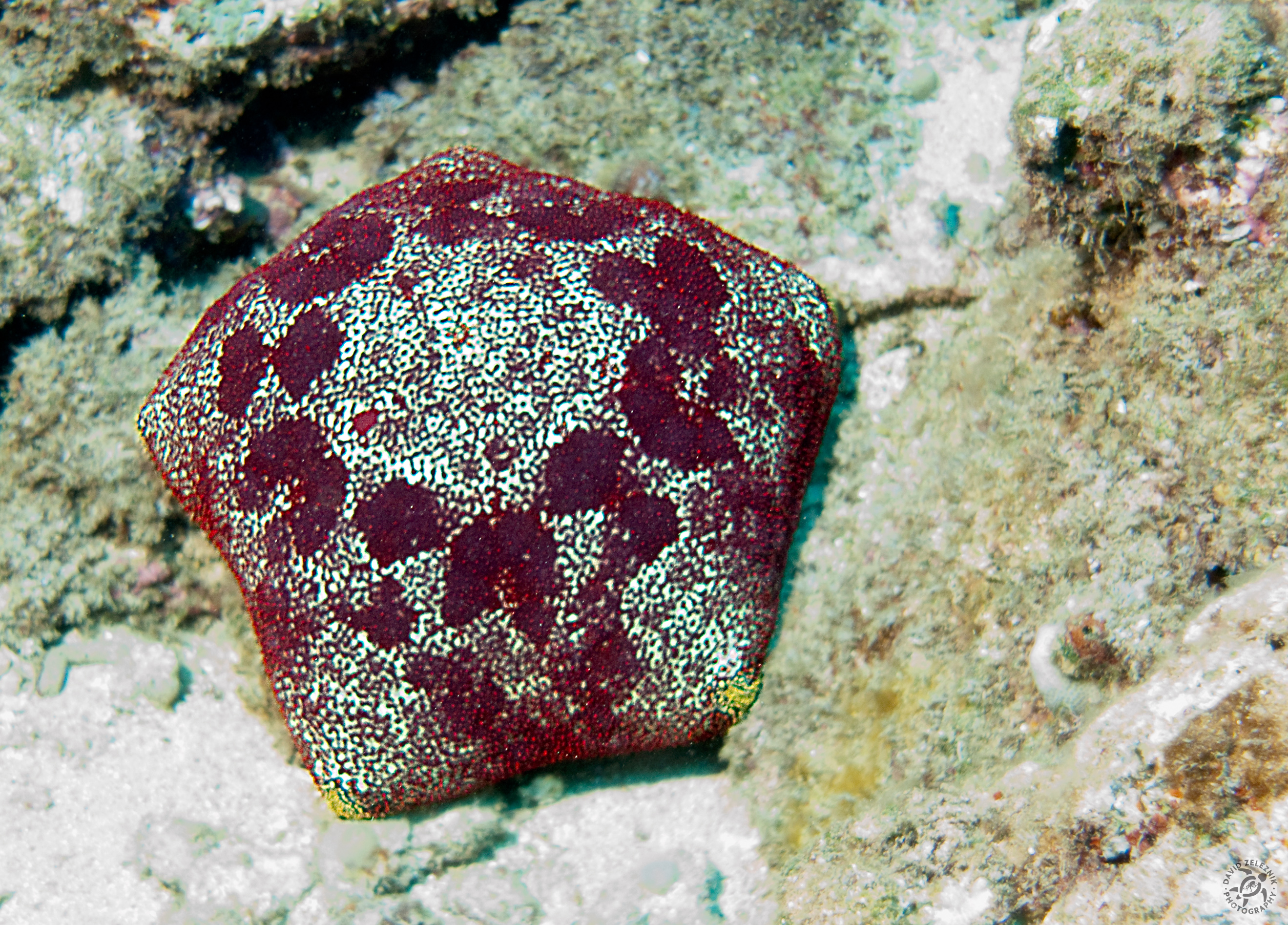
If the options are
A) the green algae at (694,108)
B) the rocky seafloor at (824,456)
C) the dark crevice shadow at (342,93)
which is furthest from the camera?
the dark crevice shadow at (342,93)

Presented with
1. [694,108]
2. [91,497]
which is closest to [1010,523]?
[694,108]

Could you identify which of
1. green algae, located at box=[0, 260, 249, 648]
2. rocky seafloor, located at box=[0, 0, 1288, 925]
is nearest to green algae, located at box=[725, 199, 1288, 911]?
rocky seafloor, located at box=[0, 0, 1288, 925]

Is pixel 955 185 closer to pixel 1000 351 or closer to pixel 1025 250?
pixel 1025 250

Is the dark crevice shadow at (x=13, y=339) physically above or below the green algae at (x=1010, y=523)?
below

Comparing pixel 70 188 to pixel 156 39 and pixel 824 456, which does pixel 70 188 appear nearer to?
pixel 156 39

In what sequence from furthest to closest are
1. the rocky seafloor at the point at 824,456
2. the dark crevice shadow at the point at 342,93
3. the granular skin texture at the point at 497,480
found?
the dark crevice shadow at the point at 342,93
the granular skin texture at the point at 497,480
the rocky seafloor at the point at 824,456

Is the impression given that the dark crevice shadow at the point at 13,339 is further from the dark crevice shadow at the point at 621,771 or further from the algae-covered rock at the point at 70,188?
the dark crevice shadow at the point at 621,771

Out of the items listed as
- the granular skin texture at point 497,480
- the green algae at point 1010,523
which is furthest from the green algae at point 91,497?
the green algae at point 1010,523

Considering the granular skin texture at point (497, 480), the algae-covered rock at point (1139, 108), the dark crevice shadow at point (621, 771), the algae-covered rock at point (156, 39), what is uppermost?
the algae-covered rock at point (1139, 108)
